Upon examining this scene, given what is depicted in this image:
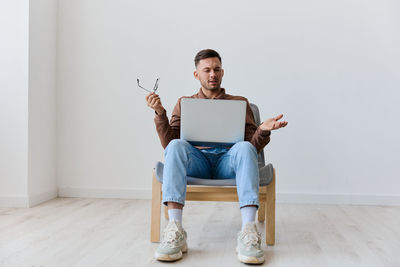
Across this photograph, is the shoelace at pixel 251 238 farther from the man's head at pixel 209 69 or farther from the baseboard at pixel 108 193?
the baseboard at pixel 108 193

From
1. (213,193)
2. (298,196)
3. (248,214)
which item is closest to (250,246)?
(248,214)

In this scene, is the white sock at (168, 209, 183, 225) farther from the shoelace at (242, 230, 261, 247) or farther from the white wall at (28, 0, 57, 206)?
the white wall at (28, 0, 57, 206)

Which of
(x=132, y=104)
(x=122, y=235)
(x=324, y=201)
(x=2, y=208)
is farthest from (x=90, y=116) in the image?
(x=324, y=201)

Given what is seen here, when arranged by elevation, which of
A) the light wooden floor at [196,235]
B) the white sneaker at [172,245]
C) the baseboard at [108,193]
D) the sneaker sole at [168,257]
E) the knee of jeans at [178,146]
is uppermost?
the knee of jeans at [178,146]

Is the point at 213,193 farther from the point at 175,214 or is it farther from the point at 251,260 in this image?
the point at 251,260

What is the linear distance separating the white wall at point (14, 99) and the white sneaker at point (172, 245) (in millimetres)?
1634

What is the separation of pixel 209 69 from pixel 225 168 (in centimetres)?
53

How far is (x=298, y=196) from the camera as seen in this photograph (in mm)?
3385

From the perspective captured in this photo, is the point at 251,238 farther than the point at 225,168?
No

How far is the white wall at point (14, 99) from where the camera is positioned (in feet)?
9.93

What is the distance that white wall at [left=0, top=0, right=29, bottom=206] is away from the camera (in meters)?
3.03

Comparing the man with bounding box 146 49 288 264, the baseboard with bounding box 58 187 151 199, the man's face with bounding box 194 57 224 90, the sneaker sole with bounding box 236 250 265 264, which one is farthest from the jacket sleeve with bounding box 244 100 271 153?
the baseboard with bounding box 58 187 151 199

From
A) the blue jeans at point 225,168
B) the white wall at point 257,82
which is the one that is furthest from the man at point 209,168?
the white wall at point 257,82

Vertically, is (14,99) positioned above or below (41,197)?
above
